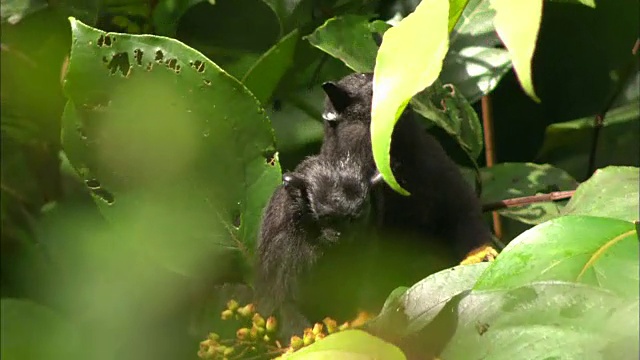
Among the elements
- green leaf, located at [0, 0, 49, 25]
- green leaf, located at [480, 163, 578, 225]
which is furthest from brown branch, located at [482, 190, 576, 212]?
green leaf, located at [0, 0, 49, 25]

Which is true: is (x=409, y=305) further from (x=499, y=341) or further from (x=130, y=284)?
(x=130, y=284)

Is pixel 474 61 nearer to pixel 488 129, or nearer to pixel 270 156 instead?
pixel 488 129

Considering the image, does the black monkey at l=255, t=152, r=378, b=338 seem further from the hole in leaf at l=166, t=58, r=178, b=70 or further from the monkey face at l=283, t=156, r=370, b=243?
the hole in leaf at l=166, t=58, r=178, b=70

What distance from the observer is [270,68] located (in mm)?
723

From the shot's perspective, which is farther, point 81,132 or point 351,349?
point 81,132

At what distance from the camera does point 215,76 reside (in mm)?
612

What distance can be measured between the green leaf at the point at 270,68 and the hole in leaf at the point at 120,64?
5.4 inches

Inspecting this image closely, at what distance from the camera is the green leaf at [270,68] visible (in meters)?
0.71

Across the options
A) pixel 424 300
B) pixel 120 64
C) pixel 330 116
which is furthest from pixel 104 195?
pixel 424 300

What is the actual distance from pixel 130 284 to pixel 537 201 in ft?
1.42

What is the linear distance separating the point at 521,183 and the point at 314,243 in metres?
0.28

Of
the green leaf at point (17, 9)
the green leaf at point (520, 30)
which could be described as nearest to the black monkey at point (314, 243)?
the green leaf at point (520, 30)

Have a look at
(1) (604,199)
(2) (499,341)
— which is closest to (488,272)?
(2) (499,341)

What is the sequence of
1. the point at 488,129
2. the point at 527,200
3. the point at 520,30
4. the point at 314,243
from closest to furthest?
1. the point at 520,30
2. the point at 314,243
3. the point at 527,200
4. the point at 488,129
